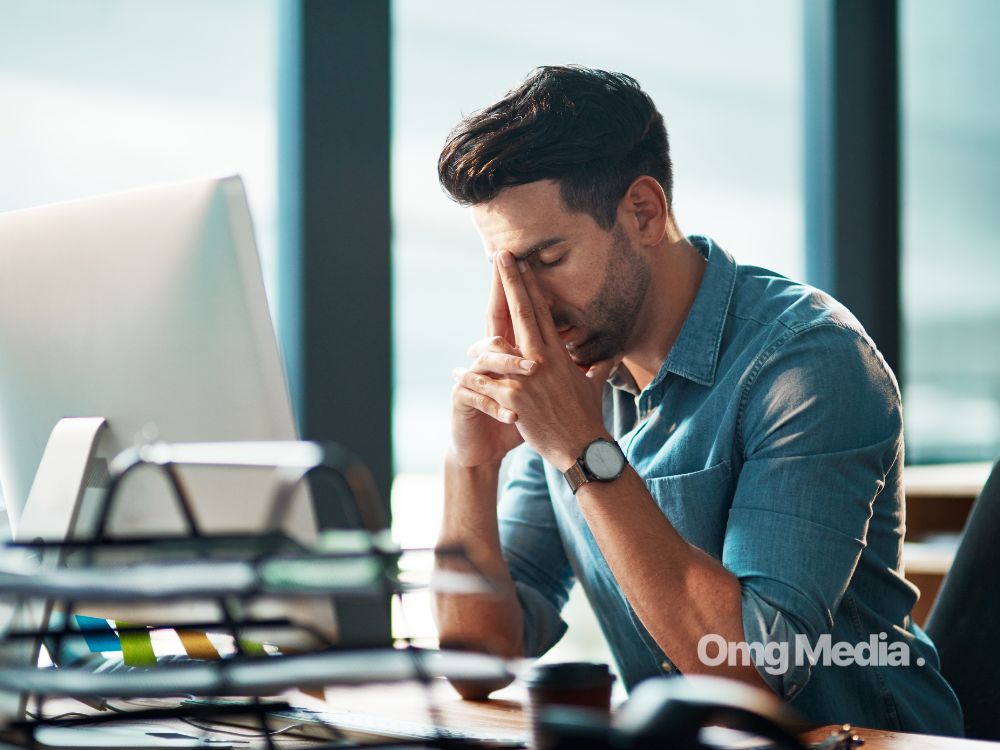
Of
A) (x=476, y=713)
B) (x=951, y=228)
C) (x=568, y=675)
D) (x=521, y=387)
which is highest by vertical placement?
(x=951, y=228)

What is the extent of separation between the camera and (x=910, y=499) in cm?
277

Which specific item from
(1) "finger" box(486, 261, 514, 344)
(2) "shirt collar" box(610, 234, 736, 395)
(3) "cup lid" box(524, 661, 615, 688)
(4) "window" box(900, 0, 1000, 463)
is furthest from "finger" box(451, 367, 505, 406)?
(4) "window" box(900, 0, 1000, 463)

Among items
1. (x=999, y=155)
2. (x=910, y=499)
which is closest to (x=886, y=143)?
(x=999, y=155)

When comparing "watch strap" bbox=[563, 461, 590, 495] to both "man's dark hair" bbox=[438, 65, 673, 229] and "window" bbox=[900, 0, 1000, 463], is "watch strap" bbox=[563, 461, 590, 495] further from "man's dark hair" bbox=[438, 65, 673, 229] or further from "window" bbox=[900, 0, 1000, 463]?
"window" bbox=[900, 0, 1000, 463]

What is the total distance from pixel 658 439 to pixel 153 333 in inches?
26.4

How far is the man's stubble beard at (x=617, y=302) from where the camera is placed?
54.7 inches

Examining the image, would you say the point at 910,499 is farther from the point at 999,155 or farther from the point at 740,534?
the point at 740,534

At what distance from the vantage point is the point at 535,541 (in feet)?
5.11

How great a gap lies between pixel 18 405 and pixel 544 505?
77 centimetres

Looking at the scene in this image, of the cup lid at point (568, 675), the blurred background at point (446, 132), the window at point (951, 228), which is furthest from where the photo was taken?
the window at point (951, 228)

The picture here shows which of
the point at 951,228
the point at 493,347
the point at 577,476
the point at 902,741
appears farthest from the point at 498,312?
the point at 951,228

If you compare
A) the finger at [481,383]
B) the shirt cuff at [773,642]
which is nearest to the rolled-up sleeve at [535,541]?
the finger at [481,383]

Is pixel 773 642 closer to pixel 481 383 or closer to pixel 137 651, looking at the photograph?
→ pixel 481 383

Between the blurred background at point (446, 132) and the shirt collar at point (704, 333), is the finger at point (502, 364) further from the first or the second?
the blurred background at point (446, 132)
